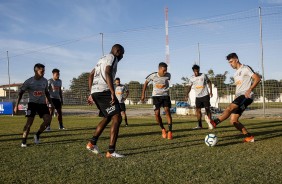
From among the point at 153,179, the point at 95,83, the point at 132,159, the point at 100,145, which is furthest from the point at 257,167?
the point at 100,145

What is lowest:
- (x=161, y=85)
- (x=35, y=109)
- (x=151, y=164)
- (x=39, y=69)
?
(x=151, y=164)

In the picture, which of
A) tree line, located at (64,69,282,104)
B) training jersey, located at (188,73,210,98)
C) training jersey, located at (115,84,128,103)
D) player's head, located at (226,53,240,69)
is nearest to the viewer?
player's head, located at (226,53,240,69)

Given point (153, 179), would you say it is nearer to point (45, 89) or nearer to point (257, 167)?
point (257, 167)

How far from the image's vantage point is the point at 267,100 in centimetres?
1733

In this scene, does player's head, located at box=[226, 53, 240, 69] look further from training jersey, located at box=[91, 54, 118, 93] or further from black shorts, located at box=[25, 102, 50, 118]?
black shorts, located at box=[25, 102, 50, 118]

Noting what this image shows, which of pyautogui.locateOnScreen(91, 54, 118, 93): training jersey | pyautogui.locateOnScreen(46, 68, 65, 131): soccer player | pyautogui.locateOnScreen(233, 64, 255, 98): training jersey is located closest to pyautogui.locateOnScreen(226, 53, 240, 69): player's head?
pyautogui.locateOnScreen(233, 64, 255, 98): training jersey

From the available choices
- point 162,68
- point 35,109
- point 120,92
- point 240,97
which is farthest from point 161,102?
point 120,92

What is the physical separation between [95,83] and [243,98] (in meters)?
3.70

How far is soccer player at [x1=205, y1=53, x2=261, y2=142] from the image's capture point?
741 cm

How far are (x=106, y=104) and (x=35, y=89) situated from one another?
3.06 metres

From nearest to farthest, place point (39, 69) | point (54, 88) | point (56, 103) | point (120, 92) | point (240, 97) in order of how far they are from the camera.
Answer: point (240, 97) → point (39, 69) → point (54, 88) → point (56, 103) → point (120, 92)

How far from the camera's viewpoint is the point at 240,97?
24.6ft

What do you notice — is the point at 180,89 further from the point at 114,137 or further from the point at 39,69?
the point at 114,137

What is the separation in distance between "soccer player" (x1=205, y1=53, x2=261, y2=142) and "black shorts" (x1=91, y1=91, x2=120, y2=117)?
8.93ft
